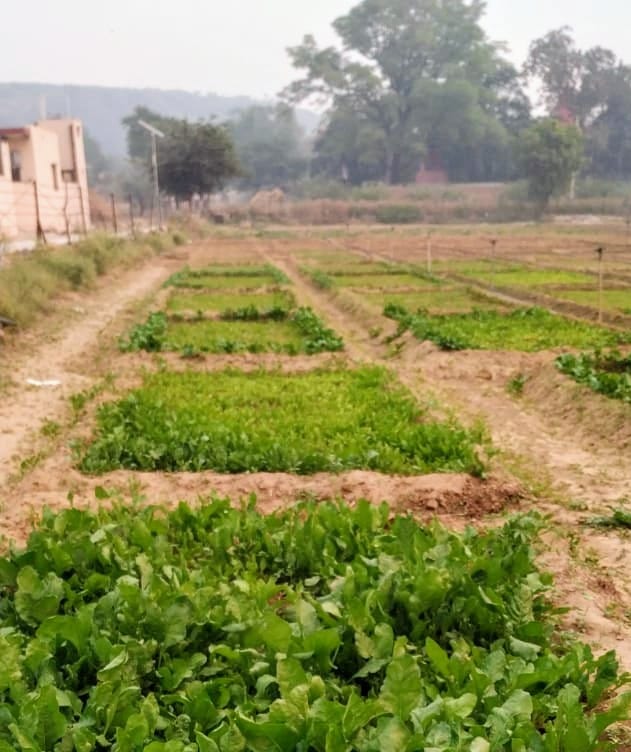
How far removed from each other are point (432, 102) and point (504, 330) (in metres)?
83.1

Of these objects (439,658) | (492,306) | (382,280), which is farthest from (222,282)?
(439,658)

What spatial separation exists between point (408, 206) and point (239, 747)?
7673 cm

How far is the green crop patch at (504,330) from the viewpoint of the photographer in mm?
13961

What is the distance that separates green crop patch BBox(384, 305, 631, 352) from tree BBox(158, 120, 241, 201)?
181ft

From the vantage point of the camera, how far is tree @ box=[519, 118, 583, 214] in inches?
2813

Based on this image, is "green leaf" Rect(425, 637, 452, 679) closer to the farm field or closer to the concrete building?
the farm field

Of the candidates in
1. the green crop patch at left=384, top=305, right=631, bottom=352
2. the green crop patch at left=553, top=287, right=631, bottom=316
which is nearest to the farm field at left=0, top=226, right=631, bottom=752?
the green crop patch at left=384, top=305, right=631, bottom=352

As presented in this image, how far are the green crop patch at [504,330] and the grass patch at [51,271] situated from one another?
7972mm

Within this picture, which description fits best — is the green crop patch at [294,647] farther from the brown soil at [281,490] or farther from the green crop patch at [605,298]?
the green crop patch at [605,298]

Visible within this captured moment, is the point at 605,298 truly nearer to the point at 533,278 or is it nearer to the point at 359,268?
the point at 533,278

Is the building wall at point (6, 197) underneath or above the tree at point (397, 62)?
underneath

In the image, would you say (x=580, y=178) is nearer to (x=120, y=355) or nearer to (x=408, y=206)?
(x=408, y=206)

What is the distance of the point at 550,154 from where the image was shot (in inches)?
2808

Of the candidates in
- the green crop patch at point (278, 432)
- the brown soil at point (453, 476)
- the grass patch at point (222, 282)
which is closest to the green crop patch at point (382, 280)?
the grass patch at point (222, 282)
